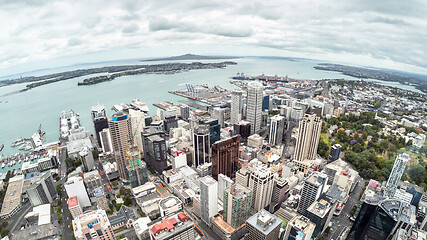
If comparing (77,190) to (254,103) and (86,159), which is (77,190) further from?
(254,103)

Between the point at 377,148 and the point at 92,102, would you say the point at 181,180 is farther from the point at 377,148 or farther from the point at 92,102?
the point at 92,102

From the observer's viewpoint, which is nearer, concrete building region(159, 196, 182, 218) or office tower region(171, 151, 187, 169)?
concrete building region(159, 196, 182, 218)

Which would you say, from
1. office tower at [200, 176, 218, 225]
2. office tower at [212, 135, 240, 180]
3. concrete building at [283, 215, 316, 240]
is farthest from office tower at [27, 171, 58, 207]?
concrete building at [283, 215, 316, 240]

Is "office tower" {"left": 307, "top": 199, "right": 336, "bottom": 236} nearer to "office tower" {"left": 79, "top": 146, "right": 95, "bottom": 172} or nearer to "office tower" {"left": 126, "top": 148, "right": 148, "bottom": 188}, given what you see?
"office tower" {"left": 126, "top": 148, "right": 148, "bottom": 188}

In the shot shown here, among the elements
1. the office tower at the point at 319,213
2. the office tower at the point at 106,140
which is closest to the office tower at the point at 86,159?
the office tower at the point at 106,140

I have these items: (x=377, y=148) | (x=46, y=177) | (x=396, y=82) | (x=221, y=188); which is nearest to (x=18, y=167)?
(x=46, y=177)

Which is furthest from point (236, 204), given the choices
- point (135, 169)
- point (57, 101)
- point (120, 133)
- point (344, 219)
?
point (57, 101)

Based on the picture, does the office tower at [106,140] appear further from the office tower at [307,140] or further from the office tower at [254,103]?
the office tower at [307,140]
